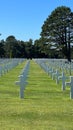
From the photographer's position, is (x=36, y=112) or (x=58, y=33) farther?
(x=58, y=33)

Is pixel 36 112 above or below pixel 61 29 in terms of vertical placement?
below

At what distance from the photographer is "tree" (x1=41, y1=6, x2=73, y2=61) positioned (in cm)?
9856

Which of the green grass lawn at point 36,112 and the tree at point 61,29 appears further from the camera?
the tree at point 61,29

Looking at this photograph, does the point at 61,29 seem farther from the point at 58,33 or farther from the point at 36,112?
the point at 36,112

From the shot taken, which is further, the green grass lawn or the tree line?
the tree line

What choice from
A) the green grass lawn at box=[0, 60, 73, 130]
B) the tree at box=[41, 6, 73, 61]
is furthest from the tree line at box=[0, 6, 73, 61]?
the green grass lawn at box=[0, 60, 73, 130]

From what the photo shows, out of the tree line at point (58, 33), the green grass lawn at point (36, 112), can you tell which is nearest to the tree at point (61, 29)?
the tree line at point (58, 33)

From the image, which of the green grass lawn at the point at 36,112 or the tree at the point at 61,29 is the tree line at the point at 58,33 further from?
the green grass lawn at the point at 36,112

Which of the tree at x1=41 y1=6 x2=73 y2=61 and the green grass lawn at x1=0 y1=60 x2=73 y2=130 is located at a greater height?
the tree at x1=41 y1=6 x2=73 y2=61

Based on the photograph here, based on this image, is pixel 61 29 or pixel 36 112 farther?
pixel 61 29

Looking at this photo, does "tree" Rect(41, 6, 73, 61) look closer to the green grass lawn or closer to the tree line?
the tree line

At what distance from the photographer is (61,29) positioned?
324ft

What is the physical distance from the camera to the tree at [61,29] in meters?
98.6

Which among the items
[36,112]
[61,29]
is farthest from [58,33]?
[36,112]
